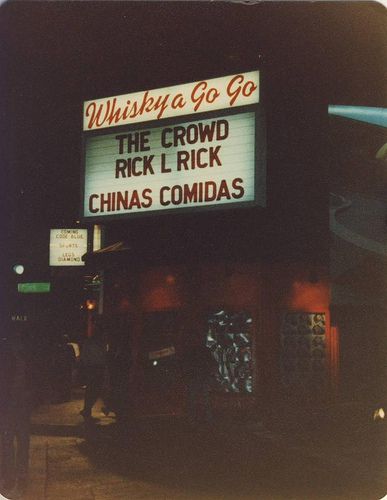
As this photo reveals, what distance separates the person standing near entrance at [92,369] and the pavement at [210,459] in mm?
467

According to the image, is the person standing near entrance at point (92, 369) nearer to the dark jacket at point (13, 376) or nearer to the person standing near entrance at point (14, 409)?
the person standing near entrance at point (14, 409)

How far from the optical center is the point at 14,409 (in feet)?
22.9

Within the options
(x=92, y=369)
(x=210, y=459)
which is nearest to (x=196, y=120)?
(x=92, y=369)

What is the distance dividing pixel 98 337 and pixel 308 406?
16.5ft

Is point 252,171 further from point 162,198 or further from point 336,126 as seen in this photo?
point 336,126

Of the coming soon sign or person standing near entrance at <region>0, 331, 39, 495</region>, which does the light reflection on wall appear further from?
person standing near entrance at <region>0, 331, 39, 495</region>

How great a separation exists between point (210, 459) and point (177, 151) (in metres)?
6.04

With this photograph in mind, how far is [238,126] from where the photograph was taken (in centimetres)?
1175

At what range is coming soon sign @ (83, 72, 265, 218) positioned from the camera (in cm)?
1170

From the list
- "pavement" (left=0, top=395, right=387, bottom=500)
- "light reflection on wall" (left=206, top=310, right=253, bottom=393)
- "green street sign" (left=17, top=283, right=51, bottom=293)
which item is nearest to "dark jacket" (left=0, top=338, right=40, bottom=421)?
"pavement" (left=0, top=395, right=387, bottom=500)

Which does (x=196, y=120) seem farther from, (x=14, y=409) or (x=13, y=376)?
A: (x=14, y=409)

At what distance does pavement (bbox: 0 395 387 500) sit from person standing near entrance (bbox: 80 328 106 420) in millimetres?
467

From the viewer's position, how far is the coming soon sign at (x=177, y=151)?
11.7 m

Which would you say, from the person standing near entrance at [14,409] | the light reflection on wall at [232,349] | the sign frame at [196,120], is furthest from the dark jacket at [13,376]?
the light reflection on wall at [232,349]
